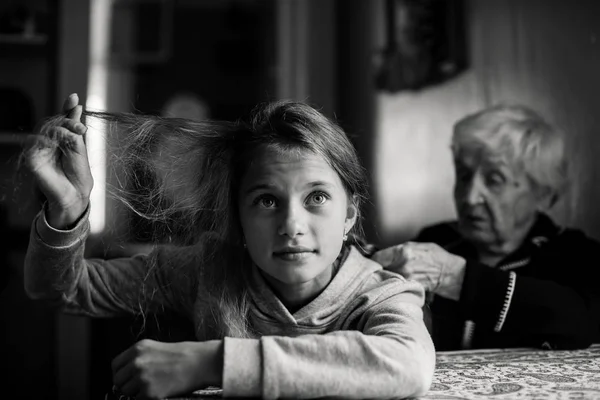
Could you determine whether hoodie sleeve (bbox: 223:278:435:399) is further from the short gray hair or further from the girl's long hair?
the short gray hair

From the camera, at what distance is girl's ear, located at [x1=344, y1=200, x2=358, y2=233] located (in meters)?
1.10

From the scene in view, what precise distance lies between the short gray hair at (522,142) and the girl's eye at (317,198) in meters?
0.77

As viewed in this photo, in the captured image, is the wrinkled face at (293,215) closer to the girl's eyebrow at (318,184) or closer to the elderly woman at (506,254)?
the girl's eyebrow at (318,184)

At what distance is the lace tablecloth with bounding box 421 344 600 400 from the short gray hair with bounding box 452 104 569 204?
551 mm

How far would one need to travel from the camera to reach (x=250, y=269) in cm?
111

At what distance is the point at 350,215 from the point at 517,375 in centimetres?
38

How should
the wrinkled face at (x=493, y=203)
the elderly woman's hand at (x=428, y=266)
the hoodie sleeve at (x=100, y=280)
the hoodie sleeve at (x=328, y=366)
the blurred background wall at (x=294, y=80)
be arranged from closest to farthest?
the hoodie sleeve at (x=328, y=366)
the hoodie sleeve at (x=100, y=280)
the elderly woman's hand at (x=428, y=266)
the wrinkled face at (x=493, y=203)
the blurred background wall at (x=294, y=80)

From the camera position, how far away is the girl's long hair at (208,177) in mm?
1059

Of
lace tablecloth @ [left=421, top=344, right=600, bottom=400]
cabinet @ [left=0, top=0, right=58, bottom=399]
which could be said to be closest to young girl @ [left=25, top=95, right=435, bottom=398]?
lace tablecloth @ [left=421, top=344, right=600, bottom=400]

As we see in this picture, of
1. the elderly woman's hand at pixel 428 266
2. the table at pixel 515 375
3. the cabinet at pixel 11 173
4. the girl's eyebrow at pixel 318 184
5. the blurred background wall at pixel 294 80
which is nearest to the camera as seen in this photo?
the table at pixel 515 375

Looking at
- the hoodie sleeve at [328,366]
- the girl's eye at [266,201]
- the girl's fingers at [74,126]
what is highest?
the girl's fingers at [74,126]

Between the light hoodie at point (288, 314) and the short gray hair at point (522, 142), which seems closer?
the light hoodie at point (288, 314)

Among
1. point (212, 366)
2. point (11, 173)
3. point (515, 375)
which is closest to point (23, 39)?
point (11, 173)

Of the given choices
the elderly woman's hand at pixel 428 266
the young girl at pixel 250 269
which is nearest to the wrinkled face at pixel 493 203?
the elderly woman's hand at pixel 428 266
